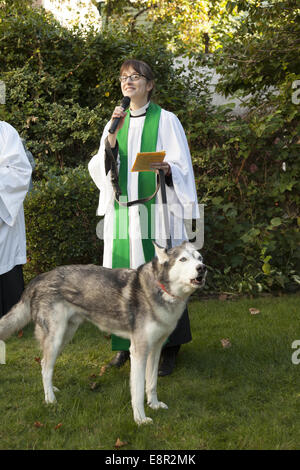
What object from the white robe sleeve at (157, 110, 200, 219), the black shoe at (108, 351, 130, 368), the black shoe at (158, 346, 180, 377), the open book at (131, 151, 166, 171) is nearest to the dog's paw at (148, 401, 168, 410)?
the black shoe at (158, 346, 180, 377)

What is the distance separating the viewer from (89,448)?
290cm

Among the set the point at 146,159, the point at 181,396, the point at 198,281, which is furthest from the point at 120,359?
the point at 146,159

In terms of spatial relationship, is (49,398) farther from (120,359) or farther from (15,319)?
(120,359)

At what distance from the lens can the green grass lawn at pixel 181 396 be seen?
3000 millimetres

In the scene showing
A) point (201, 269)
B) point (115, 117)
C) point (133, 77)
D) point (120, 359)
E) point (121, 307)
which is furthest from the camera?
point (120, 359)

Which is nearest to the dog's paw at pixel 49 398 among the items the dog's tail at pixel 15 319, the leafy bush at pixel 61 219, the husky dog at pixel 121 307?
the husky dog at pixel 121 307

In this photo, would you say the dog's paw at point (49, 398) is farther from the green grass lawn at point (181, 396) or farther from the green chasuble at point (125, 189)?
the green chasuble at point (125, 189)

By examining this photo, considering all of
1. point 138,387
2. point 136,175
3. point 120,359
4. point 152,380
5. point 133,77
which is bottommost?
point 120,359

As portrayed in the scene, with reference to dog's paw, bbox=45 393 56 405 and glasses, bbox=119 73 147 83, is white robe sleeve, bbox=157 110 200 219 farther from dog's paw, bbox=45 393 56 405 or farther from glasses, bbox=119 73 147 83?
dog's paw, bbox=45 393 56 405

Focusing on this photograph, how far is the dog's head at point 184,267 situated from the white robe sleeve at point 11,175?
1.83 metres

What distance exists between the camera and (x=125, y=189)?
3.97 m

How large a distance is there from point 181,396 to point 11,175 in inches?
97.1
